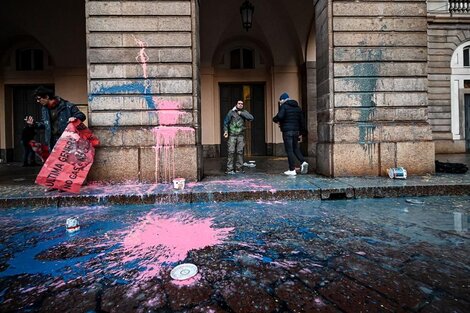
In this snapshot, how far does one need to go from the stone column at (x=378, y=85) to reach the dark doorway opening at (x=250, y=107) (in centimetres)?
834

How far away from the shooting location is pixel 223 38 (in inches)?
593

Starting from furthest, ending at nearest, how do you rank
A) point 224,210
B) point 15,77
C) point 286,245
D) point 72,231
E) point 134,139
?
point 15,77, point 134,139, point 224,210, point 72,231, point 286,245

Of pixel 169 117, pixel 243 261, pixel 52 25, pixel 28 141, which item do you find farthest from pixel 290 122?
pixel 52 25

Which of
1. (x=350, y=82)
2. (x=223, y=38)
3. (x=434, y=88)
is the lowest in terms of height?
(x=350, y=82)

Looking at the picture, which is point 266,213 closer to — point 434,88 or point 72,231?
point 72,231

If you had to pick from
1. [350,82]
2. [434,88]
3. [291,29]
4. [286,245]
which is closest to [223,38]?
[291,29]

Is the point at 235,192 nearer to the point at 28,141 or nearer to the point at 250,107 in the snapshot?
the point at 28,141

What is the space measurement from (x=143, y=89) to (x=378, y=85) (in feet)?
19.0

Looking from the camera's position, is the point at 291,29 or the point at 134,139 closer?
the point at 134,139

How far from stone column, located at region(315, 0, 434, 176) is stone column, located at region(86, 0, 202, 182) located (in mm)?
3550

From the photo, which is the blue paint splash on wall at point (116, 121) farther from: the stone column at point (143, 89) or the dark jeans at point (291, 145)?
the dark jeans at point (291, 145)

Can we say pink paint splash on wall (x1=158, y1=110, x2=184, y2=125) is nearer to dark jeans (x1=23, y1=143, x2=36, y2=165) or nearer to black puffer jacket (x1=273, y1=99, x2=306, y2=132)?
black puffer jacket (x1=273, y1=99, x2=306, y2=132)

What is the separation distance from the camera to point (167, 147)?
7.11 meters

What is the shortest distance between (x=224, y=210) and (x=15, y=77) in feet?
48.5
